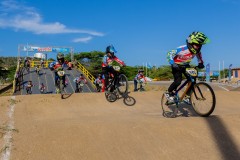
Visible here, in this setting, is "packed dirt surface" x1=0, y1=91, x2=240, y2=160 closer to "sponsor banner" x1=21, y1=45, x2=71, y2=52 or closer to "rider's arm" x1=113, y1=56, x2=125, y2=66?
"rider's arm" x1=113, y1=56, x2=125, y2=66

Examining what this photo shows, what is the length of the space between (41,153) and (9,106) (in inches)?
235

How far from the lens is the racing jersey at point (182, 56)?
7871 millimetres

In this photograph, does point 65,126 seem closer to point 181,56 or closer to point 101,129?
point 101,129

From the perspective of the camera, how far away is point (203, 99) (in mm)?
7484

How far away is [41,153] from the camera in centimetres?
492

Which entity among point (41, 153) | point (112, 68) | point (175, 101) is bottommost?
point (41, 153)

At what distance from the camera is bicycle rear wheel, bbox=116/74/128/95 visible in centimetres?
1135

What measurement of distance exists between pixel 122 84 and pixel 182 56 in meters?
4.10

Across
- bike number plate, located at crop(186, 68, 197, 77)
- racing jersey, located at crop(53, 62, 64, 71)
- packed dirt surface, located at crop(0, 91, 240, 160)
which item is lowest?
packed dirt surface, located at crop(0, 91, 240, 160)

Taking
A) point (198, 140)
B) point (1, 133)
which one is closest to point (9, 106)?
point (1, 133)

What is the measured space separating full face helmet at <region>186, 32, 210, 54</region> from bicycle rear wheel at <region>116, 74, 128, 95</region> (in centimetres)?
391

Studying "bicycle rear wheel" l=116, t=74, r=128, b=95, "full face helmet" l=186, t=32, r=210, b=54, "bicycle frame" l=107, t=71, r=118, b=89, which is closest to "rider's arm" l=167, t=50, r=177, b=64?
"full face helmet" l=186, t=32, r=210, b=54

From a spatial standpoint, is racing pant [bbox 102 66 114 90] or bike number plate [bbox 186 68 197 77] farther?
racing pant [bbox 102 66 114 90]

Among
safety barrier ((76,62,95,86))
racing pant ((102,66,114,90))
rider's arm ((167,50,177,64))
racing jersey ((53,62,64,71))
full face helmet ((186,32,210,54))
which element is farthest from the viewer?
safety barrier ((76,62,95,86))
